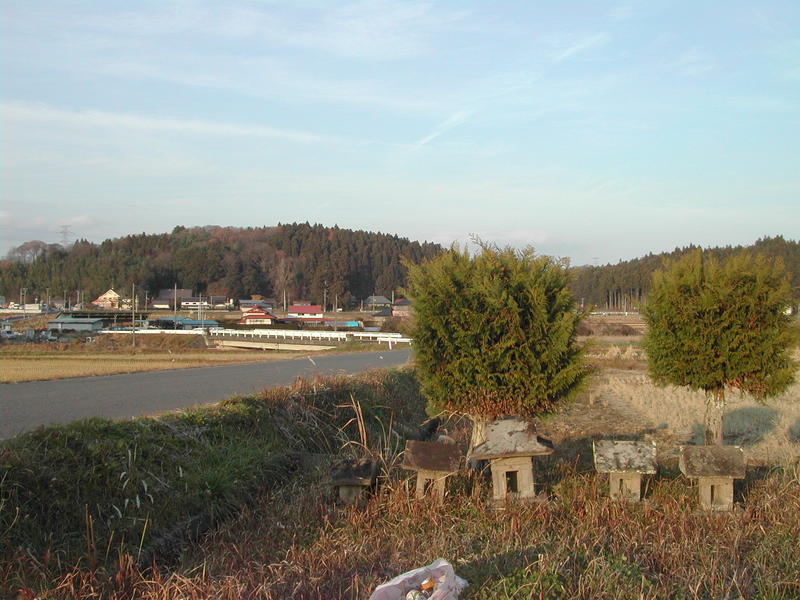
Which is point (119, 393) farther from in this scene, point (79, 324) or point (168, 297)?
point (168, 297)

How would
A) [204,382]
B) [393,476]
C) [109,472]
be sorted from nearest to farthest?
[109,472] < [393,476] < [204,382]

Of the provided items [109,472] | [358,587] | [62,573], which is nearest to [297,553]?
[358,587]

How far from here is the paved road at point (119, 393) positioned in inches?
485

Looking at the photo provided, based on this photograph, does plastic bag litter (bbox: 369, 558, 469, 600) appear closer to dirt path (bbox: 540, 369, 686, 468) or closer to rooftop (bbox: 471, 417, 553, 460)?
rooftop (bbox: 471, 417, 553, 460)

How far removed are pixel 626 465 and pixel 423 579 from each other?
3.03m

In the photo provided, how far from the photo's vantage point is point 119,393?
16.3 metres

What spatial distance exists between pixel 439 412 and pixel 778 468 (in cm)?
388

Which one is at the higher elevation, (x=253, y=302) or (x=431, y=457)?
(x=431, y=457)

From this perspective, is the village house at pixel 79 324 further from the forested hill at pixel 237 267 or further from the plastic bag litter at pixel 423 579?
the plastic bag litter at pixel 423 579

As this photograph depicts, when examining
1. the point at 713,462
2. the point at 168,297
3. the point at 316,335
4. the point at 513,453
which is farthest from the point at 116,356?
the point at 168,297

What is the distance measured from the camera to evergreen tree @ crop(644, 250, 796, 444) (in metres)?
8.48

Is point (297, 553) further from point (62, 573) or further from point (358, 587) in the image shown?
point (62, 573)

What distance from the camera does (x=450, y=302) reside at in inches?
305

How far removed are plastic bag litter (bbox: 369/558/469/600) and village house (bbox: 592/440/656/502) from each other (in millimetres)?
2672
